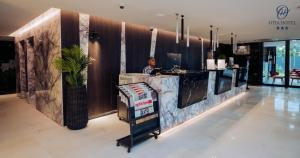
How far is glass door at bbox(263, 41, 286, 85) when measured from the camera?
1122 centimetres

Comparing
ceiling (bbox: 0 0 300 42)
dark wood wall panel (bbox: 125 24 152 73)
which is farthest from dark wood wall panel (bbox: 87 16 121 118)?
ceiling (bbox: 0 0 300 42)

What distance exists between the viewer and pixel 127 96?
3.36m

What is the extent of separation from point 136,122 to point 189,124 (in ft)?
5.57

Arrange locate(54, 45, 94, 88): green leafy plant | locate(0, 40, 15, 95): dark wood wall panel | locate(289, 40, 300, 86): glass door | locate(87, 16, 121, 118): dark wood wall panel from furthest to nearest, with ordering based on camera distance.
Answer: locate(289, 40, 300, 86): glass door → locate(0, 40, 15, 95): dark wood wall panel → locate(87, 16, 121, 118): dark wood wall panel → locate(54, 45, 94, 88): green leafy plant

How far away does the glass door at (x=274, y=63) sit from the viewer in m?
11.2

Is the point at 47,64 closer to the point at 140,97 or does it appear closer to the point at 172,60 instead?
the point at 140,97

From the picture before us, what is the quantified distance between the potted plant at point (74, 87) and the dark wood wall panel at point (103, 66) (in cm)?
72

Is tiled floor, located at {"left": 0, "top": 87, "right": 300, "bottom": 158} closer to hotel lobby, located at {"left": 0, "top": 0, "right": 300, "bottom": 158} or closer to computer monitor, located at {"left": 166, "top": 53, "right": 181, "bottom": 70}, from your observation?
hotel lobby, located at {"left": 0, "top": 0, "right": 300, "bottom": 158}

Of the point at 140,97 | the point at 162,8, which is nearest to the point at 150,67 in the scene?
the point at 162,8

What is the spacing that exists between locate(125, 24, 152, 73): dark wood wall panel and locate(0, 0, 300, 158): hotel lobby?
0.03 m

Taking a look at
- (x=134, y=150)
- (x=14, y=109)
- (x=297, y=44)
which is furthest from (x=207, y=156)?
(x=297, y=44)

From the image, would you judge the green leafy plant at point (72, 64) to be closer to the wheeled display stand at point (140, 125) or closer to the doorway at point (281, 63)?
the wheeled display stand at point (140, 125)

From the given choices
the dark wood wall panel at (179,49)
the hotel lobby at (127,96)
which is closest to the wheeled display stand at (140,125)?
the hotel lobby at (127,96)

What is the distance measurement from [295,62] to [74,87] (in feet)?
39.6
